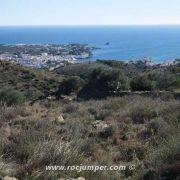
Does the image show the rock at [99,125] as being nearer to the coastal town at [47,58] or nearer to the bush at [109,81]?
the bush at [109,81]

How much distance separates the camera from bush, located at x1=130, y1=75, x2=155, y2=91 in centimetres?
2791

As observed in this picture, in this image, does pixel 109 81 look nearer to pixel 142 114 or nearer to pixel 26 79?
pixel 26 79

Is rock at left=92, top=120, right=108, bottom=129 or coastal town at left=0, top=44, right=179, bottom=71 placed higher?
rock at left=92, top=120, right=108, bottom=129

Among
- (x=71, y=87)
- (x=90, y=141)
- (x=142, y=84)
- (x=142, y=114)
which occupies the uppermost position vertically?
(x=90, y=141)

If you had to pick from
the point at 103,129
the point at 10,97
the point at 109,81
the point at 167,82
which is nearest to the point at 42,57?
the point at 109,81

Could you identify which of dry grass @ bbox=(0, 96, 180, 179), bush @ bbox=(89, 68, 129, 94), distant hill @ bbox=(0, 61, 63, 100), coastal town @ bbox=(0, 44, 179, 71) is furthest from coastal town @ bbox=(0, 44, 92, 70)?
dry grass @ bbox=(0, 96, 180, 179)

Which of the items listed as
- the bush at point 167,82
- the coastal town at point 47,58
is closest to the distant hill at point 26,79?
the coastal town at point 47,58

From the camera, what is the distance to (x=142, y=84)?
28.3 m

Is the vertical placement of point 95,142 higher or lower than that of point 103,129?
higher

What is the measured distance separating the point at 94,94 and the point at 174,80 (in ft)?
20.8

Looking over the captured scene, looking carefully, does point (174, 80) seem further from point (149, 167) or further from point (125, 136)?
point (149, 167)

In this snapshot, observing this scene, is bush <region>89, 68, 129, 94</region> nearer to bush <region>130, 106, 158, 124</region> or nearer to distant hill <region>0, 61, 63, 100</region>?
distant hill <region>0, 61, 63, 100</region>

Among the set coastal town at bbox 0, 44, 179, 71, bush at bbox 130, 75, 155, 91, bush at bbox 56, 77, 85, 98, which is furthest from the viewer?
coastal town at bbox 0, 44, 179, 71

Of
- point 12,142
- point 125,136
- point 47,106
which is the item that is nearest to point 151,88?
point 47,106
